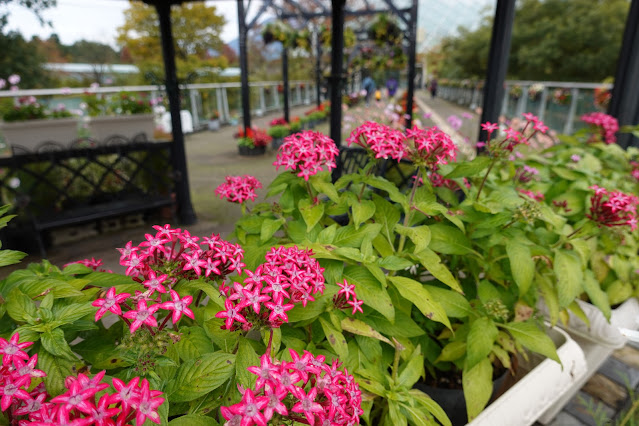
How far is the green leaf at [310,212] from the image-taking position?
1.09 m

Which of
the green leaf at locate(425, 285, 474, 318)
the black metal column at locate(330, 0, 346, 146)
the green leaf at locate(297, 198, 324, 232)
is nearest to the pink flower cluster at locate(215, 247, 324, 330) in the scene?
the green leaf at locate(297, 198, 324, 232)

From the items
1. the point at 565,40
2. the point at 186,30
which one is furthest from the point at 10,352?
the point at 565,40

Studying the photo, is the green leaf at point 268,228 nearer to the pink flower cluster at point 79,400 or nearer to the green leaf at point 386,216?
the green leaf at point 386,216

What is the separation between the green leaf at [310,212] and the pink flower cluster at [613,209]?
39.9 inches

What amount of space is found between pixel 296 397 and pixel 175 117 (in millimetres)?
3434

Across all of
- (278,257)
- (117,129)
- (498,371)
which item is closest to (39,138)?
(117,129)

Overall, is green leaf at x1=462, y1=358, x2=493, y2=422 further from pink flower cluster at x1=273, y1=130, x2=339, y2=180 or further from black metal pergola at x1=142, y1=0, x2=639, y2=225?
black metal pergola at x1=142, y1=0, x2=639, y2=225

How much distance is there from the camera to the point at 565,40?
17.8 m

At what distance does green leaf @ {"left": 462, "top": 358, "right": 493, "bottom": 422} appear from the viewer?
114 centimetres

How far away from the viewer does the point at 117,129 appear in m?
4.47

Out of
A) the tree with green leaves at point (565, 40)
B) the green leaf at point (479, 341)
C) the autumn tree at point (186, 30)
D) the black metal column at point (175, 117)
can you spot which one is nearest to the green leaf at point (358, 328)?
the green leaf at point (479, 341)

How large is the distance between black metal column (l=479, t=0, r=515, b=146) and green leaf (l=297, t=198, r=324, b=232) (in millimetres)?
1744

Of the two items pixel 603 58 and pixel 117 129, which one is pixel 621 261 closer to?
pixel 117 129

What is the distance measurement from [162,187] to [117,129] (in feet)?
4.44
